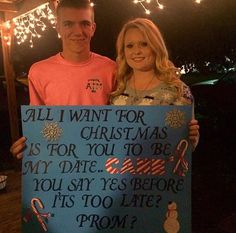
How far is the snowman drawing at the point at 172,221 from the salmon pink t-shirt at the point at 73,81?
84 cm

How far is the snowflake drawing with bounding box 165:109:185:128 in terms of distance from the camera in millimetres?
2422

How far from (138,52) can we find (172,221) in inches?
40.3

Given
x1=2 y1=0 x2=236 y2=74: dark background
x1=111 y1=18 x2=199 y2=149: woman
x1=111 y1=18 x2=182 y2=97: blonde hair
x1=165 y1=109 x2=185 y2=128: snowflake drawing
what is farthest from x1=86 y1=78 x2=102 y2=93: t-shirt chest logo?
→ x1=2 y1=0 x2=236 y2=74: dark background

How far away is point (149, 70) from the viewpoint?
2646 millimetres

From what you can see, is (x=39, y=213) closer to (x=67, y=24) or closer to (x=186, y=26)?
(x=67, y=24)

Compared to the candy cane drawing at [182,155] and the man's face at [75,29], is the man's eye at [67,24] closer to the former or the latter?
the man's face at [75,29]

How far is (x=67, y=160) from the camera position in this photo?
2512 millimetres

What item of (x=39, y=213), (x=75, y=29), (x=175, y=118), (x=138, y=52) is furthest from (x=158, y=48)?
(x=39, y=213)

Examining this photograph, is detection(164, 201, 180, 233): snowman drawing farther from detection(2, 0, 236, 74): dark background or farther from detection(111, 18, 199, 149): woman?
detection(2, 0, 236, 74): dark background

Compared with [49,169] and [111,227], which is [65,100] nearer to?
[49,169]

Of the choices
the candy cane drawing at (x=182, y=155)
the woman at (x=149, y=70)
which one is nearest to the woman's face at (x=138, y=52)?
the woman at (x=149, y=70)

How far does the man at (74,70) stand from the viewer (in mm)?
2799

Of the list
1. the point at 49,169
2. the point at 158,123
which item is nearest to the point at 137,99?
the point at 158,123

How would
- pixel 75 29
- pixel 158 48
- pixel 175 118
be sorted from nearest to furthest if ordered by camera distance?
1. pixel 175 118
2. pixel 158 48
3. pixel 75 29
